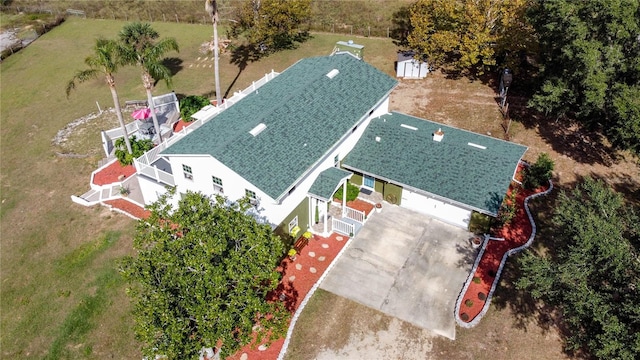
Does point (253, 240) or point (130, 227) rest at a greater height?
point (253, 240)

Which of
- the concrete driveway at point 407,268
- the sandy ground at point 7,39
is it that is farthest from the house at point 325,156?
the sandy ground at point 7,39

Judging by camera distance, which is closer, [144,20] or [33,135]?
[33,135]

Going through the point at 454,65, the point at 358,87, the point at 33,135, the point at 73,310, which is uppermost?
the point at 358,87

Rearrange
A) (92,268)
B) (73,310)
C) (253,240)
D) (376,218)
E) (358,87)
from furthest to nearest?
(358,87) < (376,218) < (92,268) < (73,310) < (253,240)

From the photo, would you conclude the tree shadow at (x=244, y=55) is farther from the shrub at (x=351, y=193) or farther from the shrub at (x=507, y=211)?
the shrub at (x=507, y=211)

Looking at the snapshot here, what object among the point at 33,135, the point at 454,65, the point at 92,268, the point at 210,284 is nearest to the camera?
the point at 210,284

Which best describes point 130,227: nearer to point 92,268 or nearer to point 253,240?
point 92,268

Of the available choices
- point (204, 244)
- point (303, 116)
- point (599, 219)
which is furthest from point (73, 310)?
point (599, 219)
